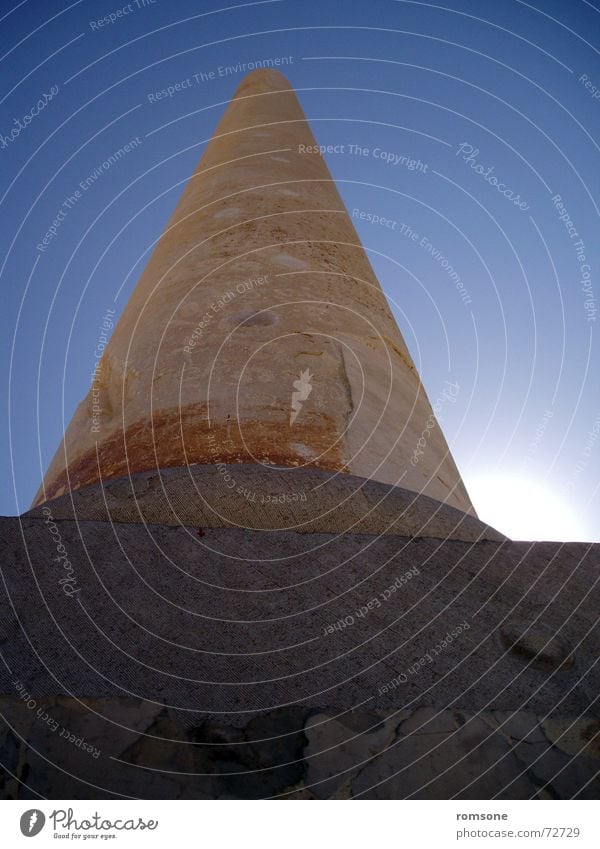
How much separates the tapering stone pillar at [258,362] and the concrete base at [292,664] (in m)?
0.75

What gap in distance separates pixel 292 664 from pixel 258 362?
5.69 ft

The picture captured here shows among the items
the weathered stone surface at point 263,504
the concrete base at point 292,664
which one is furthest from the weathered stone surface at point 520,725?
the weathered stone surface at point 263,504

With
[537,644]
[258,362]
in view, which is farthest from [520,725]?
[258,362]

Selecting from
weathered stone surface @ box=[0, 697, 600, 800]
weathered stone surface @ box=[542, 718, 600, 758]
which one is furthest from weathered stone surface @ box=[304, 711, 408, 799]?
weathered stone surface @ box=[542, 718, 600, 758]

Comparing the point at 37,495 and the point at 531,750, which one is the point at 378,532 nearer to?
the point at 531,750

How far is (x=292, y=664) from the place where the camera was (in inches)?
89.4

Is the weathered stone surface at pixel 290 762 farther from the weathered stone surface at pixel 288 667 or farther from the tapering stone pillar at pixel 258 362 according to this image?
the tapering stone pillar at pixel 258 362

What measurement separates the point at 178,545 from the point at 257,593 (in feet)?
1.02

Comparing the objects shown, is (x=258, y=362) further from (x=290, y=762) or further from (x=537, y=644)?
(x=290, y=762)

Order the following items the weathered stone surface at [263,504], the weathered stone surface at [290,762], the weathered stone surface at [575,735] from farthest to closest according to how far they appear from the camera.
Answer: the weathered stone surface at [263,504], the weathered stone surface at [575,735], the weathered stone surface at [290,762]

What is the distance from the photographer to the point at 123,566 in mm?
2510

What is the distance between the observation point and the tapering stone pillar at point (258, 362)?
3436 millimetres

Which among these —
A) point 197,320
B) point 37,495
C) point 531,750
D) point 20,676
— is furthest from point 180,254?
point 531,750

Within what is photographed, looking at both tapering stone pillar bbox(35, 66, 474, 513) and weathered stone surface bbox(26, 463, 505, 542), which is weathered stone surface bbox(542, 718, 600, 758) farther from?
tapering stone pillar bbox(35, 66, 474, 513)
